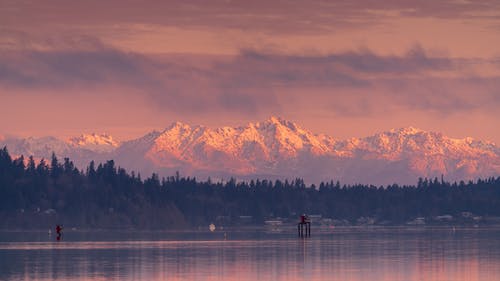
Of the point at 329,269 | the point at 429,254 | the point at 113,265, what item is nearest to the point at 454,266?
the point at 329,269

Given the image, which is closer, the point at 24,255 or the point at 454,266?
the point at 454,266

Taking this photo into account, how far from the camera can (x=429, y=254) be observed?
191625 mm

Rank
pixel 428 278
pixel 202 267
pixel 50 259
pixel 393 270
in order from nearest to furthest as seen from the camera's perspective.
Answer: pixel 428 278, pixel 393 270, pixel 202 267, pixel 50 259

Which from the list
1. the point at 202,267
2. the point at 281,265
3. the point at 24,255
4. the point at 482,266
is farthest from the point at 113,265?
the point at 482,266

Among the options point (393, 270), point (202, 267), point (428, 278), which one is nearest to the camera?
point (428, 278)

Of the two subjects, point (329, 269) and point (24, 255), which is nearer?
point (329, 269)

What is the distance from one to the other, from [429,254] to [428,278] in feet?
176

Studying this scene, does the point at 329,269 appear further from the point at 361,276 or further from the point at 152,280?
the point at 152,280

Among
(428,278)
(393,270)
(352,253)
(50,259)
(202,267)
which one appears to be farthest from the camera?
(352,253)

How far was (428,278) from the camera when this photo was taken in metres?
139

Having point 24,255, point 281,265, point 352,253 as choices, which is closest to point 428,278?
point 281,265

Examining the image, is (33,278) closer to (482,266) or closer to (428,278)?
(428,278)

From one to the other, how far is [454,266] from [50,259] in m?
61.5

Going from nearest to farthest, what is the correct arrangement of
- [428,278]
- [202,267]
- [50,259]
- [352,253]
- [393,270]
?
1. [428,278]
2. [393,270]
3. [202,267]
4. [50,259]
5. [352,253]
